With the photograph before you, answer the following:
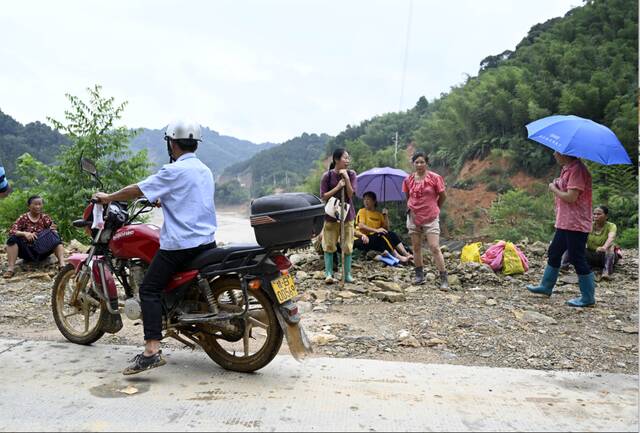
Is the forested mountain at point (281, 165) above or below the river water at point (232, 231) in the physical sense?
above

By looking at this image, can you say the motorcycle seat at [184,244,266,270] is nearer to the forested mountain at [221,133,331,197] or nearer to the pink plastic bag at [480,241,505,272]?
the pink plastic bag at [480,241,505,272]

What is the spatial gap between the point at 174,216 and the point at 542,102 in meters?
31.9

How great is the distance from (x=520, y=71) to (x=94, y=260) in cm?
3708

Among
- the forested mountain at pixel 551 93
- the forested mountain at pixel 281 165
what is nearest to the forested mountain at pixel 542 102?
the forested mountain at pixel 551 93

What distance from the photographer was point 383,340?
175 inches

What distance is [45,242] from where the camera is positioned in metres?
7.42

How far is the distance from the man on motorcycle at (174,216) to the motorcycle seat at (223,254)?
0.07m

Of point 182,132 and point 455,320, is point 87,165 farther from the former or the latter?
point 455,320

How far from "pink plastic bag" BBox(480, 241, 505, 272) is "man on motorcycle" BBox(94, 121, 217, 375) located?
5057 millimetres

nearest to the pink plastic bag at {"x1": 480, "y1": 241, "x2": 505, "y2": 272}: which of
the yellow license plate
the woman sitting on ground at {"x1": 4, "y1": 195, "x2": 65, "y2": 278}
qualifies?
the yellow license plate

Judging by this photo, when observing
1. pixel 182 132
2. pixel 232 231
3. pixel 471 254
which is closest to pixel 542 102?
pixel 232 231

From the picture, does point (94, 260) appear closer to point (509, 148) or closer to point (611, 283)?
point (611, 283)

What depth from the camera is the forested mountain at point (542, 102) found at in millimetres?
27594

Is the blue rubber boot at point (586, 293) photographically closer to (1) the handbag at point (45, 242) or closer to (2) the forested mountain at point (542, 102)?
(1) the handbag at point (45, 242)
